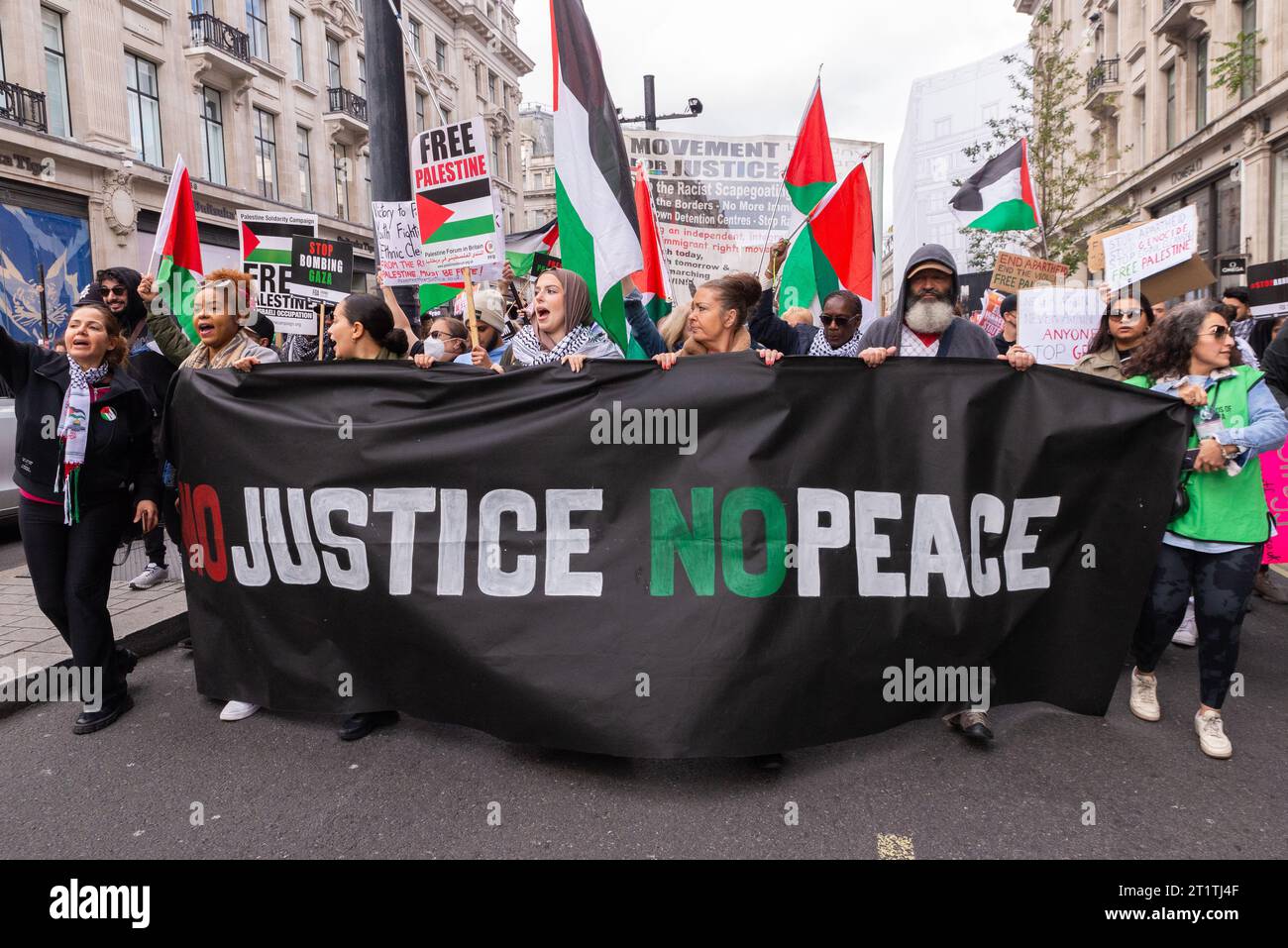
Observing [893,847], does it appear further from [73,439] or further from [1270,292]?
[1270,292]

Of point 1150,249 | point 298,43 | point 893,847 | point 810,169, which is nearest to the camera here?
point 893,847

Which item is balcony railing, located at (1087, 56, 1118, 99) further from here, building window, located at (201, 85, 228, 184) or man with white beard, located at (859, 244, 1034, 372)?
man with white beard, located at (859, 244, 1034, 372)

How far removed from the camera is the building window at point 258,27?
82.2 ft

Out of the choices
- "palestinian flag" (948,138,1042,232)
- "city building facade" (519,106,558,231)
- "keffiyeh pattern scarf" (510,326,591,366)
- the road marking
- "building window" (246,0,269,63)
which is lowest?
the road marking

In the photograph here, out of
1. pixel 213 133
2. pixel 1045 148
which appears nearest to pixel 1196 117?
pixel 1045 148

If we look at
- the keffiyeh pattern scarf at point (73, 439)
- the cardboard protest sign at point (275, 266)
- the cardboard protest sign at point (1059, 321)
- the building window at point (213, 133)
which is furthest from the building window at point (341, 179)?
the cardboard protest sign at point (1059, 321)

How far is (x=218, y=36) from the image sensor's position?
22.8 meters

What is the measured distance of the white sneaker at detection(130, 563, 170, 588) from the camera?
234 inches

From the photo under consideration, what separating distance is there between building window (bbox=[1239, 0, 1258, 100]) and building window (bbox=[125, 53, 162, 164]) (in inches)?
954

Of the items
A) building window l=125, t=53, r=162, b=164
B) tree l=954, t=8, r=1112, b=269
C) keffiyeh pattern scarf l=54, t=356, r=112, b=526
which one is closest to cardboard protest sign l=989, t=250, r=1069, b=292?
keffiyeh pattern scarf l=54, t=356, r=112, b=526

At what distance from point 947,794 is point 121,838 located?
2.84 metres

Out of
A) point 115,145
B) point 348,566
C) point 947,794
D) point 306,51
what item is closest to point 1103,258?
point 947,794

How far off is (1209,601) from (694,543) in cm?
216

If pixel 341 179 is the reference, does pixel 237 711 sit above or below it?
below
